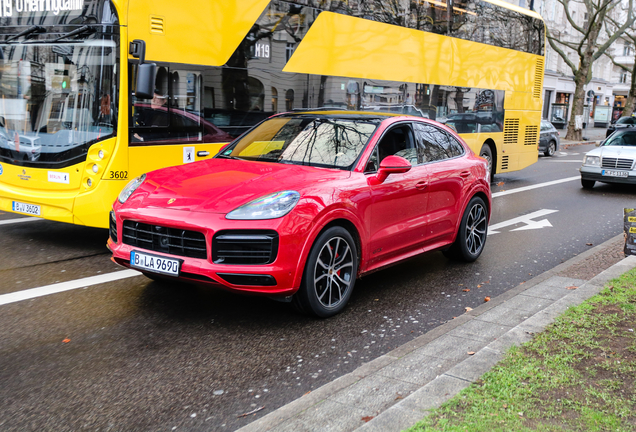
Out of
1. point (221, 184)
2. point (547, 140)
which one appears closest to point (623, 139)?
point (547, 140)

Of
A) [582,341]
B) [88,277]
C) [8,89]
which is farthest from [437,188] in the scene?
[8,89]

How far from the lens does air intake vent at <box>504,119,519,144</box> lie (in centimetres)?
1584

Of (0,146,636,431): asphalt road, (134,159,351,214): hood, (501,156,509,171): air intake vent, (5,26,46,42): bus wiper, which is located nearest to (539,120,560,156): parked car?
(501,156,509,171): air intake vent

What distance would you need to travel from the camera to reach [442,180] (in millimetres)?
6484

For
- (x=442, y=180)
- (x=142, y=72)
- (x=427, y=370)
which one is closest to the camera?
(x=427, y=370)

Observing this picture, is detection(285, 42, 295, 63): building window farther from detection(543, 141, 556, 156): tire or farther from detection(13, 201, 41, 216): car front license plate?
detection(543, 141, 556, 156): tire

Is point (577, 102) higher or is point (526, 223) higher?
point (577, 102)

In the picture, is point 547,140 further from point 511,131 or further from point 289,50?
point 289,50

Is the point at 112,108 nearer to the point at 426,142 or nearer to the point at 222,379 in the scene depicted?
the point at 426,142

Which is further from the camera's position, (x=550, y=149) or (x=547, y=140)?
(x=550, y=149)

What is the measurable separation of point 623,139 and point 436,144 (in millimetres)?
10238

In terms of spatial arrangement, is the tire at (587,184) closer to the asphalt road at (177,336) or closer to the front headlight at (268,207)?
the asphalt road at (177,336)

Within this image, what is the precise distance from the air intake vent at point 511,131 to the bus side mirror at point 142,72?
11.0 metres

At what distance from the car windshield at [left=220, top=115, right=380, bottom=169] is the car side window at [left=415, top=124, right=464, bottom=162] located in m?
0.72
